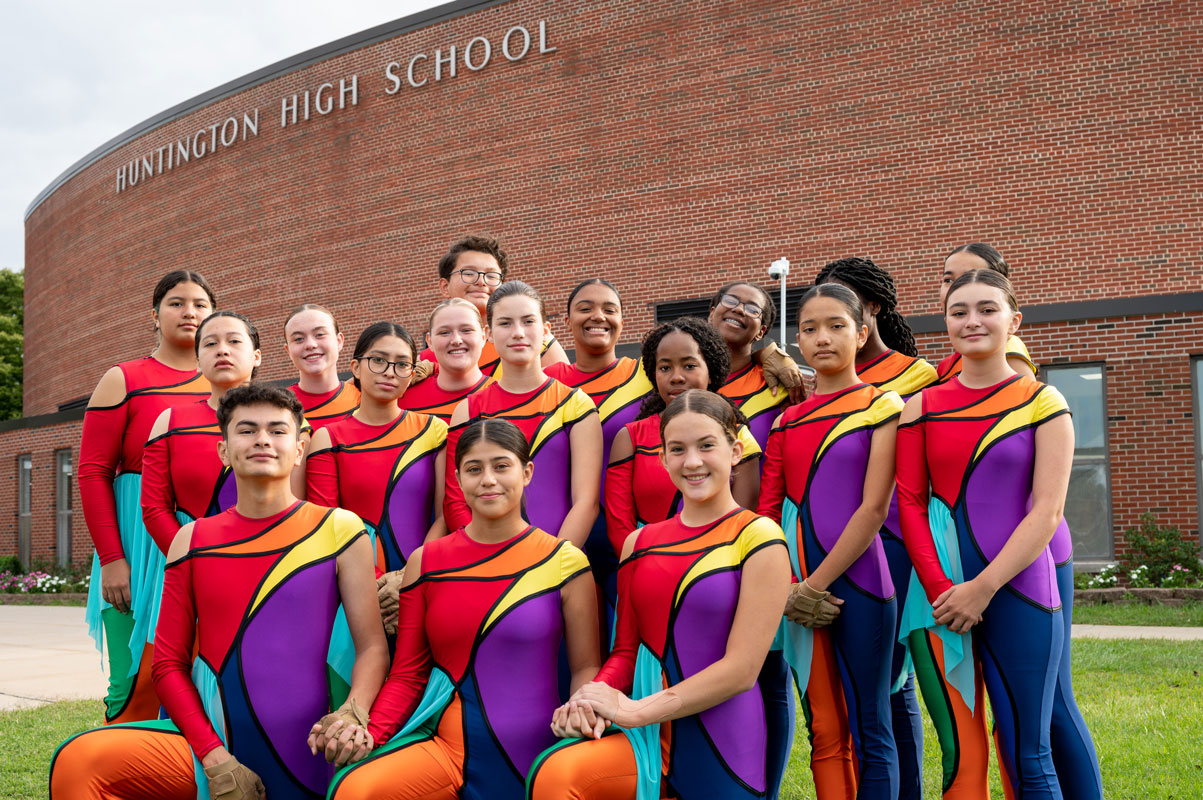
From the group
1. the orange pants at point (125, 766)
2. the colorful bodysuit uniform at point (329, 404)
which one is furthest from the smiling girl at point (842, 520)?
the orange pants at point (125, 766)

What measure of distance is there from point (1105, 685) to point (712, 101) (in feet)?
39.0

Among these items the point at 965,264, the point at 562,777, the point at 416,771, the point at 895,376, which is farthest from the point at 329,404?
the point at 965,264

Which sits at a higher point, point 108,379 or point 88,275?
point 88,275

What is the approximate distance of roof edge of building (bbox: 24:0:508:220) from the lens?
61.5ft

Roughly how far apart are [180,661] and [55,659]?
26.0 feet

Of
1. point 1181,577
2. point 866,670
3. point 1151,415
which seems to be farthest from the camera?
point 1151,415

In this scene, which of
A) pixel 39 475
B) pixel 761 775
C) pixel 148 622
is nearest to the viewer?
pixel 761 775

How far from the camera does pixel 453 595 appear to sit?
10.5ft

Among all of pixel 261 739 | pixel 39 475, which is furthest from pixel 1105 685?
pixel 39 475

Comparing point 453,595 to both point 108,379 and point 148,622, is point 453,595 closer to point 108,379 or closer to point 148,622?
point 148,622

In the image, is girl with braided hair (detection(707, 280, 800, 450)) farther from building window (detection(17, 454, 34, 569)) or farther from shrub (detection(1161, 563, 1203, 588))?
building window (detection(17, 454, 34, 569))

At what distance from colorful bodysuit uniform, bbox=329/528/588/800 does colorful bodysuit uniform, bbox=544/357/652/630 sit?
618mm

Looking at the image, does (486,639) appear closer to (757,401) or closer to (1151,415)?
(757,401)

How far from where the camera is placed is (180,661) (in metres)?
3.23
